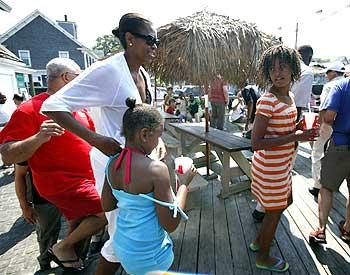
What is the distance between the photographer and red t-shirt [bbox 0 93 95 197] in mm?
1852

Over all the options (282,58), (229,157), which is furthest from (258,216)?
(282,58)

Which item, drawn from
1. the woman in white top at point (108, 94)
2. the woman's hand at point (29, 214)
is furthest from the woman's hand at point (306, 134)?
the woman's hand at point (29, 214)

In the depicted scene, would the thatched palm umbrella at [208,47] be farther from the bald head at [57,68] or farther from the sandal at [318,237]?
the sandal at [318,237]

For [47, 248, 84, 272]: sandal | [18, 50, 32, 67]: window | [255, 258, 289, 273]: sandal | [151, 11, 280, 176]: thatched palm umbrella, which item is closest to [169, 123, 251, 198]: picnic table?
[151, 11, 280, 176]: thatched palm umbrella

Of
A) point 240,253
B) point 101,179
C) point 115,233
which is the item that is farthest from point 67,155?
point 240,253

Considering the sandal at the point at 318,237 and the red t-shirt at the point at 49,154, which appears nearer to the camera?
the red t-shirt at the point at 49,154

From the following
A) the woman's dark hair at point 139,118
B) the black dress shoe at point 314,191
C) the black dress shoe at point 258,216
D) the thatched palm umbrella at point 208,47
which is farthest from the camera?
the thatched palm umbrella at point 208,47

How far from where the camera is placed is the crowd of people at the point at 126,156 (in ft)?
4.20

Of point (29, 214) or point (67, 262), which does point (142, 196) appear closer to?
point (67, 262)

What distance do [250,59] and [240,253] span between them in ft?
10.1

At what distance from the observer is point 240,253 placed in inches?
91.2

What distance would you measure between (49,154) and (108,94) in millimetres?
848

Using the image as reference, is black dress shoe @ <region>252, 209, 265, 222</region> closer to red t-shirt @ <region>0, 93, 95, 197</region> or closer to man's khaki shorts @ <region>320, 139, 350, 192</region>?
man's khaki shorts @ <region>320, 139, 350, 192</region>

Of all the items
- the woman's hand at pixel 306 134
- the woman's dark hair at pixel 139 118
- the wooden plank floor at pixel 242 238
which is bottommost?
the wooden plank floor at pixel 242 238
